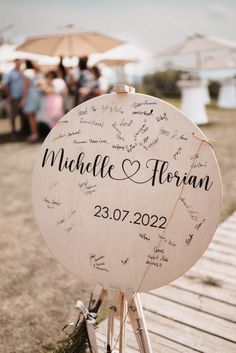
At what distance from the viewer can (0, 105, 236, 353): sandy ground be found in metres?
2.81

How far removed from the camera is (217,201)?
70.1 inches

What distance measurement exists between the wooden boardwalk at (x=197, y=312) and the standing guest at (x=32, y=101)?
6.81 m

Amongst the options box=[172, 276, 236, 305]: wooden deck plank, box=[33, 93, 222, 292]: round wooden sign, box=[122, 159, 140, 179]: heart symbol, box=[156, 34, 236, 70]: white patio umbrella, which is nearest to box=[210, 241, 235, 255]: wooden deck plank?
box=[172, 276, 236, 305]: wooden deck plank

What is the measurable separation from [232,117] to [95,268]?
11.5 metres

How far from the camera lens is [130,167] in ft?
6.11

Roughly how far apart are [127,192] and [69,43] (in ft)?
24.6

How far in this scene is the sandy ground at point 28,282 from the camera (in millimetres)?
2812

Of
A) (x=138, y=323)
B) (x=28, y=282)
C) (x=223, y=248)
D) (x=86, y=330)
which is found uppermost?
(x=138, y=323)

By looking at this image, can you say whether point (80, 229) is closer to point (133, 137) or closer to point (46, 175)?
point (46, 175)

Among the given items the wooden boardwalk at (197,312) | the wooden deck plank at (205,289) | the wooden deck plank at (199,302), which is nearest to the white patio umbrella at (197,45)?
the wooden boardwalk at (197,312)

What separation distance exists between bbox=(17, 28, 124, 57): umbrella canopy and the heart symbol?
6.77 metres

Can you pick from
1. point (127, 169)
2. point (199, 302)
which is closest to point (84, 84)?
point (199, 302)

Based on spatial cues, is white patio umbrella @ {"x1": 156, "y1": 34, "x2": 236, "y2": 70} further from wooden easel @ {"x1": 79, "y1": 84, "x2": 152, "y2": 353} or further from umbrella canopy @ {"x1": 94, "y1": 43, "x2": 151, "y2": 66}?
wooden easel @ {"x1": 79, "y1": 84, "x2": 152, "y2": 353}

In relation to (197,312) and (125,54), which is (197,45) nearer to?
(125,54)
